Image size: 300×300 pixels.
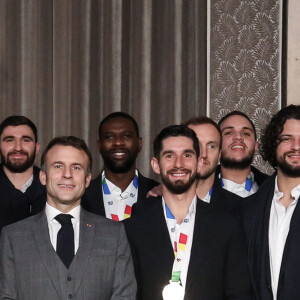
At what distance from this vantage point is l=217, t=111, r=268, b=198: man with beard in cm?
396

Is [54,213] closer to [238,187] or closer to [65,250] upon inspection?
[65,250]

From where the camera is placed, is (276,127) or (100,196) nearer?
(276,127)

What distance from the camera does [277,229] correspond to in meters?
3.17

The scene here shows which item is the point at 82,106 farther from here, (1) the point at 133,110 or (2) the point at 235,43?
(2) the point at 235,43

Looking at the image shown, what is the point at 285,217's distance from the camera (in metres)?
3.19

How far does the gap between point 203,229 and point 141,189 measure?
37.1 inches

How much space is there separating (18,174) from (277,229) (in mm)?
1470

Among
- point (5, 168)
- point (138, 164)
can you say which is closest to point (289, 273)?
point (5, 168)

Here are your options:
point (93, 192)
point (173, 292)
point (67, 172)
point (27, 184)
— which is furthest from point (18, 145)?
point (173, 292)

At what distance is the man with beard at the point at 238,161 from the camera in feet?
13.0

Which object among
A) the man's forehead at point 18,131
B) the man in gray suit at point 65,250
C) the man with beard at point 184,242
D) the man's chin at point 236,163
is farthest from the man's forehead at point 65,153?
the man's chin at point 236,163

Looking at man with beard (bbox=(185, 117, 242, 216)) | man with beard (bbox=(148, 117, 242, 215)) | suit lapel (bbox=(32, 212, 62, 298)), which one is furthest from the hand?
suit lapel (bbox=(32, 212, 62, 298))

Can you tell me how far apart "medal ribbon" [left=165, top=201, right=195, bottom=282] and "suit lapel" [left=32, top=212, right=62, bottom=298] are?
474 millimetres

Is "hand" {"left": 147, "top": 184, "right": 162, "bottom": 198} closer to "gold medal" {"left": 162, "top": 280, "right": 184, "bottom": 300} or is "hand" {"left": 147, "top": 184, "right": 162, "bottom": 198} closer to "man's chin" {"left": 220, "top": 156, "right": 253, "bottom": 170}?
"man's chin" {"left": 220, "top": 156, "right": 253, "bottom": 170}
